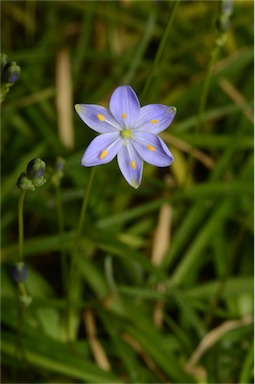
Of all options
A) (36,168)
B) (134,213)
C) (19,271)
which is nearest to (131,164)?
(36,168)

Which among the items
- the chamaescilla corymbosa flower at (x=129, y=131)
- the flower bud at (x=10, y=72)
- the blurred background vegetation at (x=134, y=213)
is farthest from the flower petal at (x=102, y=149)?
the blurred background vegetation at (x=134, y=213)

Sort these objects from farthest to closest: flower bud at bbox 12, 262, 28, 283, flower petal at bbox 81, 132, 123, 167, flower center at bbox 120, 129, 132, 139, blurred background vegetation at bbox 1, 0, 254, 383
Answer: blurred background vegetation at bbox 1, 0, 254, 383
flower bud at bbox 12, 262, 28, 283
flower center at bbox 120, 129, 132, 139
flower petal at bbox 81, 132, 123, 167

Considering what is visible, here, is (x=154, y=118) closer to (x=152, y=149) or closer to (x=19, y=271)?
(x=152, y=149)

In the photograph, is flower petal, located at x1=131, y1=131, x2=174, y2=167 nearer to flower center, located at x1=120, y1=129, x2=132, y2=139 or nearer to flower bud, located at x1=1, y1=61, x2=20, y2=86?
flower center, located at x1=120, y1=129, x2=132, y2=139

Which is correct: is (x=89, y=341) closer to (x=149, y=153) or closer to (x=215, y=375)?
(x=215, y=375)

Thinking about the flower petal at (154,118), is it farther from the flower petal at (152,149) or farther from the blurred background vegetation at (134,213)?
the blurred background vegetation at (134,213)

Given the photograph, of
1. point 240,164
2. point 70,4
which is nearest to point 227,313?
point 240,164

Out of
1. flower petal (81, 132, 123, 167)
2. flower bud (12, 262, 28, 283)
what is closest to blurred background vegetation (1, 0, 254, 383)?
flower bud (12, 262, 28, 283)
